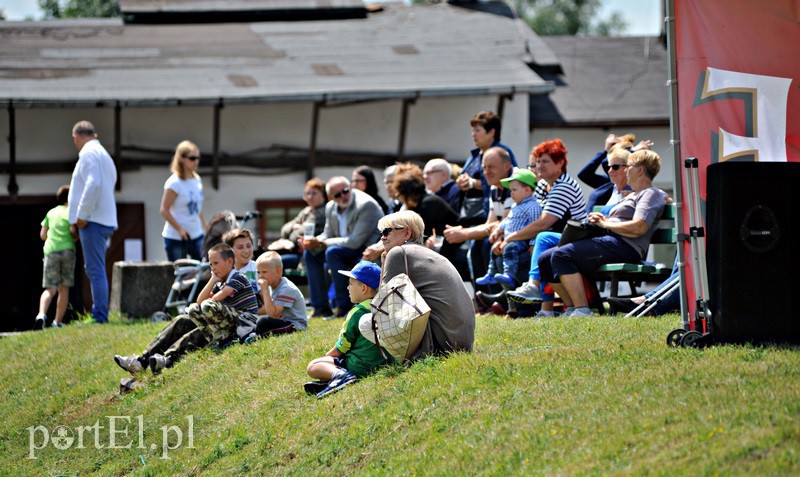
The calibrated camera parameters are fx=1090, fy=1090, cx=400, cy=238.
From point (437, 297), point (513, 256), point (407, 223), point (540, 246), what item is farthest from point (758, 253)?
point (513, 256)

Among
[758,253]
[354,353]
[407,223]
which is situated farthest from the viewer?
[407,223]

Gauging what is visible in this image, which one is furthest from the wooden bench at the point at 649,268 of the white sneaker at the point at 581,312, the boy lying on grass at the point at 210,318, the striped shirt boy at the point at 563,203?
the boy lying on grass at the point at 210,318

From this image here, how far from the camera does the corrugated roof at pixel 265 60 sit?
64.5 ft

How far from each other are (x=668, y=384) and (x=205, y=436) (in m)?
3.94

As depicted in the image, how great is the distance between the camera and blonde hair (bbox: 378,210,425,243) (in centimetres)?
885

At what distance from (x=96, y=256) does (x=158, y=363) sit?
148 inches

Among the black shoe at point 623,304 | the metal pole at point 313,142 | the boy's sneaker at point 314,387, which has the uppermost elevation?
the metal pole at point 313,142

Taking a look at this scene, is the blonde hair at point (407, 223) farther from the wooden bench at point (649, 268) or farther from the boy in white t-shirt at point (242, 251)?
the boy in white t-shirt at point (242, 251)

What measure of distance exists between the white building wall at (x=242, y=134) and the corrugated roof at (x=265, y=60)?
0.59 m

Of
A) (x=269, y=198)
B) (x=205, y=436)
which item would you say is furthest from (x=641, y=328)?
(x=269, y=198)

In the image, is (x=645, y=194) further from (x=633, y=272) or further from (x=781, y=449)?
(x=781, y=449)

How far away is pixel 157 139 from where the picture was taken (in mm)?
20359

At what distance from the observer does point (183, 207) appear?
48.7 feet

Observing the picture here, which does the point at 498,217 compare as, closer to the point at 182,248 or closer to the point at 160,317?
the point at 160,317
